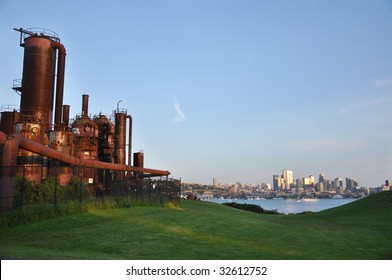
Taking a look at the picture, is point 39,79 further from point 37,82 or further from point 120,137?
point 120,137

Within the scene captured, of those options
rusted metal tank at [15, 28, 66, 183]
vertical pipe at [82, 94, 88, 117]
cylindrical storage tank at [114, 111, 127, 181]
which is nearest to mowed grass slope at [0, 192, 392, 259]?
rusted metal tank at [15, 28, 66, 183]

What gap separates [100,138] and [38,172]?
702 inches

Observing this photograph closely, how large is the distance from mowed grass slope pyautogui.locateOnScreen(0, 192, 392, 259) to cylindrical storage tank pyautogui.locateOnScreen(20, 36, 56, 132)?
22.8 meters

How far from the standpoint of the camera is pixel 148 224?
56.9 feet

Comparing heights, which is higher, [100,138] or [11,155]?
[100,138]

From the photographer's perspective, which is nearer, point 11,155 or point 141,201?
point 11,155

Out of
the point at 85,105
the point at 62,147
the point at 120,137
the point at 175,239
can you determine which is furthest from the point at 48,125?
the point at 175,239

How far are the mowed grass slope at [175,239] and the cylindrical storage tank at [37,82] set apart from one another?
22.8 m

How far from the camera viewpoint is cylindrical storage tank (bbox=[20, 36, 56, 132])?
38.7 metres

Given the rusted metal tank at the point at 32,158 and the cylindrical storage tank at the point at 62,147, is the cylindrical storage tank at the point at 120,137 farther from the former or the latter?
the rusted metal tank at the point at 32,158

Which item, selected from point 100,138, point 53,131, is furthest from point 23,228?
point 100,138

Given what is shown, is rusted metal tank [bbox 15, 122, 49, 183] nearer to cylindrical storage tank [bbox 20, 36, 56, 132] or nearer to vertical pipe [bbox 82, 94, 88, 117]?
cylindrical storage tank [bbox 20, 36, 56, 132]
